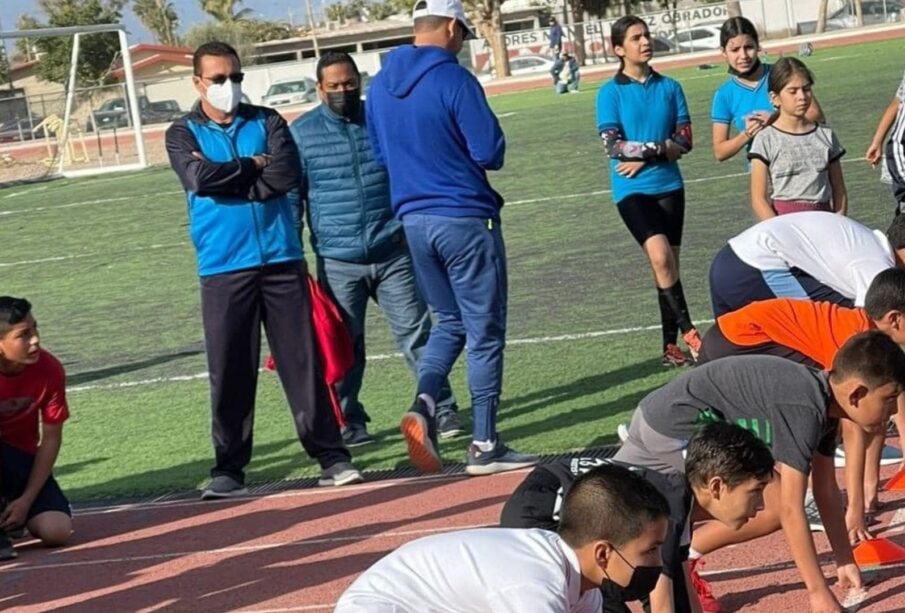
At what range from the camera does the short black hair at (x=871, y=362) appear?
496 centimetres

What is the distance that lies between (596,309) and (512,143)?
16.5 metres

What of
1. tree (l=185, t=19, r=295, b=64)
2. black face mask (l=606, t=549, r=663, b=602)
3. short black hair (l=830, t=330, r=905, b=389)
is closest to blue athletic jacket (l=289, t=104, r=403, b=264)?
short black hair (l=830, t=330, r=905, b=389)

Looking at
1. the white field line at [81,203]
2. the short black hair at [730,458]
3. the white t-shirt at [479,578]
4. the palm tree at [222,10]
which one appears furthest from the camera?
the palm tree at [222,10]

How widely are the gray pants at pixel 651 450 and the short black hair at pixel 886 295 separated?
0.87 meters

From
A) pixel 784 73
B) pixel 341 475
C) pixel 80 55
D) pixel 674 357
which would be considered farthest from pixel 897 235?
pixel 80 55

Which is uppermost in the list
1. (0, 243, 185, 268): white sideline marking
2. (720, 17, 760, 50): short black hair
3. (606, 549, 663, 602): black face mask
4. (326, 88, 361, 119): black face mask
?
(720, 17, 760, 50): short black hair

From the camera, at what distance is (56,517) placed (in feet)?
25.0

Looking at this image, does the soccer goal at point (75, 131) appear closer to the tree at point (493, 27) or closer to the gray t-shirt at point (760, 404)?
the tree at point (493, 27)

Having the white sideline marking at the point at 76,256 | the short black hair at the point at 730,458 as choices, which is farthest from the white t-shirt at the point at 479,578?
the white sideline marking at the point at 76,256

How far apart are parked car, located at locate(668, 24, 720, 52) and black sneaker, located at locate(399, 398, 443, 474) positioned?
51.6 metres

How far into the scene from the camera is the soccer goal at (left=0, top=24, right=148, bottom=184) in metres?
36.9

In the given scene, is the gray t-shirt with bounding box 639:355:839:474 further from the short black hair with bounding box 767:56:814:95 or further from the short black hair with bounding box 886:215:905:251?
the short black hair with bounding box 767:56:814:95

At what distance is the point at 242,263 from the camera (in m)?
7.94

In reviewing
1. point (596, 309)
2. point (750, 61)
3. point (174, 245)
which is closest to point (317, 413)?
point (750, 61)
